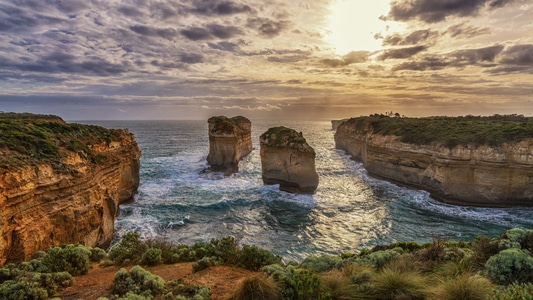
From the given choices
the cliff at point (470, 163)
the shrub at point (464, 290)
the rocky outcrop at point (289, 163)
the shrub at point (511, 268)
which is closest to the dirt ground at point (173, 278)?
the shrub at point (464, 290)

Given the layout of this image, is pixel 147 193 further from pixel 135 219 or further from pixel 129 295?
pixel 129 295

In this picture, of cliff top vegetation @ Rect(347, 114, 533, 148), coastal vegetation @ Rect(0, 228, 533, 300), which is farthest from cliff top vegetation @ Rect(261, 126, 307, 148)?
coastal vegetation @ Rect(0, 228, 533, 300)

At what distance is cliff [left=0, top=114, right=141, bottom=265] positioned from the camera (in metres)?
10.9

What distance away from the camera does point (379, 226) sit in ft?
72.9

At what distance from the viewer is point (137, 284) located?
6785 mm

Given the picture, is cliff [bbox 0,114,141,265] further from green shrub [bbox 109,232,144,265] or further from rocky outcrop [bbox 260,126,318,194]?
rocky outcrop [bbox 260,126,318,194]

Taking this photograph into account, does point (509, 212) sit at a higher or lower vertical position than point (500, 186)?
lower

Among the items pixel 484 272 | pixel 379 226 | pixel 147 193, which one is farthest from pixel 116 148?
pixel 484 272

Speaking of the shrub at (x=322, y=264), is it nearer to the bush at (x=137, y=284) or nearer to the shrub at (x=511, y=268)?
the shrub at (x=511, y=268)

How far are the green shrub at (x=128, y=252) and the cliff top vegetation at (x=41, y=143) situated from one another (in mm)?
5877

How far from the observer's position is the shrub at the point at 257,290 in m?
5.71

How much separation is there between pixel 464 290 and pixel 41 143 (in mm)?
18403

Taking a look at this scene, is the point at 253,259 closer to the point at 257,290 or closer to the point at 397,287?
the point at 257,290

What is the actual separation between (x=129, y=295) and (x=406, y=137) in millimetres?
35267
